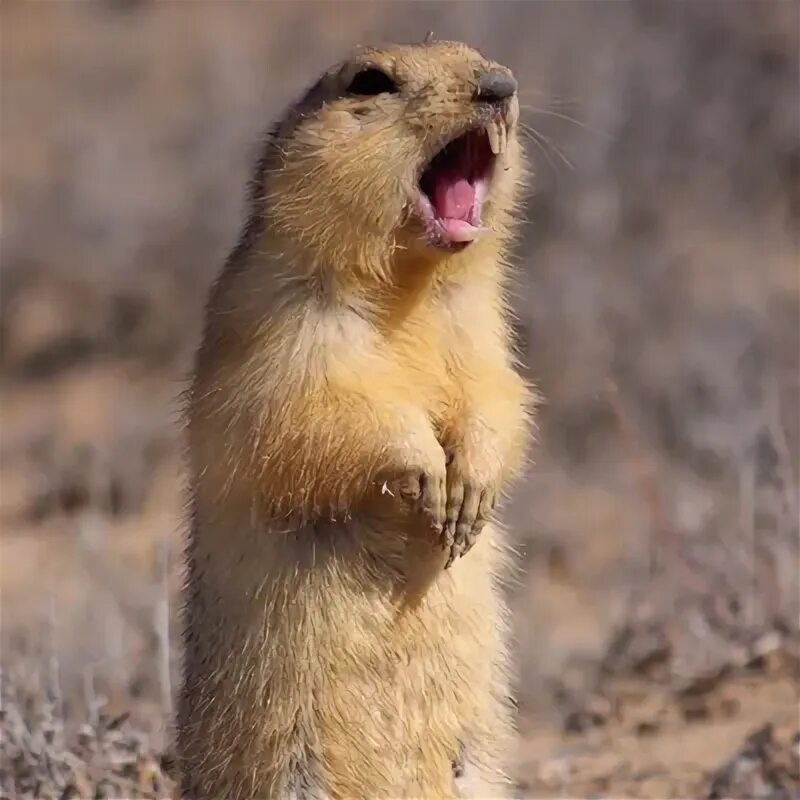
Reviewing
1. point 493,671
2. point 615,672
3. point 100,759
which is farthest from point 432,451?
point 615,672

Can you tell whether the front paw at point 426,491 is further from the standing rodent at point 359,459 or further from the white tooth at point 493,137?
the white tooth at point 493,137

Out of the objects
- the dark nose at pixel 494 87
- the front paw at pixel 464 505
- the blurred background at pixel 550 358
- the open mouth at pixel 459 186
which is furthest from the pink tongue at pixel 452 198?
the front paw at pixel 464 505

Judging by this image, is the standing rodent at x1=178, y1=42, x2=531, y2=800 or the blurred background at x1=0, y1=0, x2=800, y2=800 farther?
the blurred background at x1=0, y1=0, x2=800, y2=800

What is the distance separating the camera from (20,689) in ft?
16.1

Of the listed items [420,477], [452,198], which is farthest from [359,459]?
[452,198]

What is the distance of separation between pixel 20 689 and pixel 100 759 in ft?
1.25

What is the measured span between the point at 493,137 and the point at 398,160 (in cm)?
21

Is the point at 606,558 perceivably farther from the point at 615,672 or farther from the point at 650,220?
Answer: the point at 650,220

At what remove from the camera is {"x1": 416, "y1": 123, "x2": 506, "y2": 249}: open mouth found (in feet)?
12.1

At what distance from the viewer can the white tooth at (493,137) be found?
373cm

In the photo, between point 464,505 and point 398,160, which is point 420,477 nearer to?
point 464,505

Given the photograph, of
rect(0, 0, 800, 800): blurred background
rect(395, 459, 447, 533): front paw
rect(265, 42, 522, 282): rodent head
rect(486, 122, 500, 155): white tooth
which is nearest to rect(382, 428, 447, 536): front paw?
rect(395, 459, 447, 533): front paw

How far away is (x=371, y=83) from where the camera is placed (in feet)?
12.5

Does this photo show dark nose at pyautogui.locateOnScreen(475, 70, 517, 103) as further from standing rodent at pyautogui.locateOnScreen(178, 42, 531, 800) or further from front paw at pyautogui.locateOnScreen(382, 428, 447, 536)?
front paw at pyautogui.locateOnScreen(382, 428, 447, 536)
